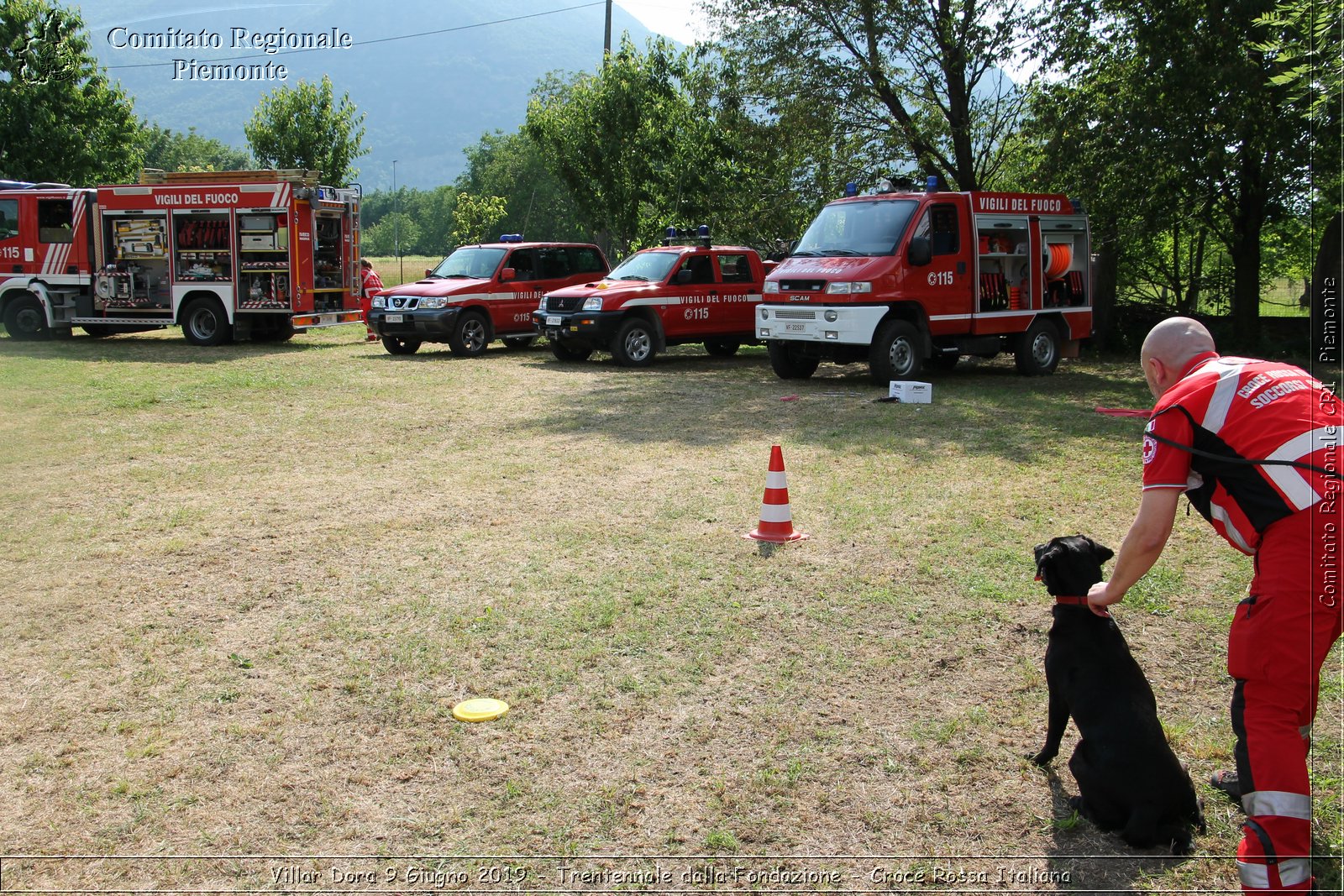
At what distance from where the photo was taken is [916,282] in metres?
13.9

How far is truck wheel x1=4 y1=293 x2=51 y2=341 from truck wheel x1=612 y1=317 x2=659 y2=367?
1187 centimetres

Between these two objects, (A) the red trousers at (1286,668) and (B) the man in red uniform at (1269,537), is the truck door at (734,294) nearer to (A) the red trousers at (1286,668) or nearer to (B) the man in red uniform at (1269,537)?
(B) the man in red uniform at (1269,537)

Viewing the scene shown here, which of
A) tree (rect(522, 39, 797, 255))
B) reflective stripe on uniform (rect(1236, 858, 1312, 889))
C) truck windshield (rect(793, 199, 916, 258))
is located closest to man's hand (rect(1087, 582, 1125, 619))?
reflective stripe on uniform (rect(1236, 858, 1312, 889))

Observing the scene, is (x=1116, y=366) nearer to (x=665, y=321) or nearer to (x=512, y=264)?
(x=665, y=321)

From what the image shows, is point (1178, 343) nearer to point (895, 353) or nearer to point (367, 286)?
point (895, 353)

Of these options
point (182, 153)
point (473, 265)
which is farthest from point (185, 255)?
point (182, 153)

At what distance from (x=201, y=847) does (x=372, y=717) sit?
994 millimetres

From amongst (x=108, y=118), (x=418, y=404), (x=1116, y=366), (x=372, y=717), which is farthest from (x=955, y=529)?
(x=108, y=118)

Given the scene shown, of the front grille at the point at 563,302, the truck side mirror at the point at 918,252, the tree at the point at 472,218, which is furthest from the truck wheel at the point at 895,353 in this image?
the tree at the point at 472,218

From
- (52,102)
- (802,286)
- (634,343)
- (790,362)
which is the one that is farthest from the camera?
(52,102)

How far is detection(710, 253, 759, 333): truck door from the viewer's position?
18.1 metres

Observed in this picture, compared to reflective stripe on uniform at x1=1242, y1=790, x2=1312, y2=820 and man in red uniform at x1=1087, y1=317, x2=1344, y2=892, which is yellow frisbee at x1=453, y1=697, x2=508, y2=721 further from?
reflective stripe on uniform at x1=1242, y1=790, x2=1312, y2=820

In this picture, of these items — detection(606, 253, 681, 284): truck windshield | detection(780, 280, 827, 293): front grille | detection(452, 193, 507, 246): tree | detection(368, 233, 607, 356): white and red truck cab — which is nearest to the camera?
detection(780, 280, 827, 293): front grille

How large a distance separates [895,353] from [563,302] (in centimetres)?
599
